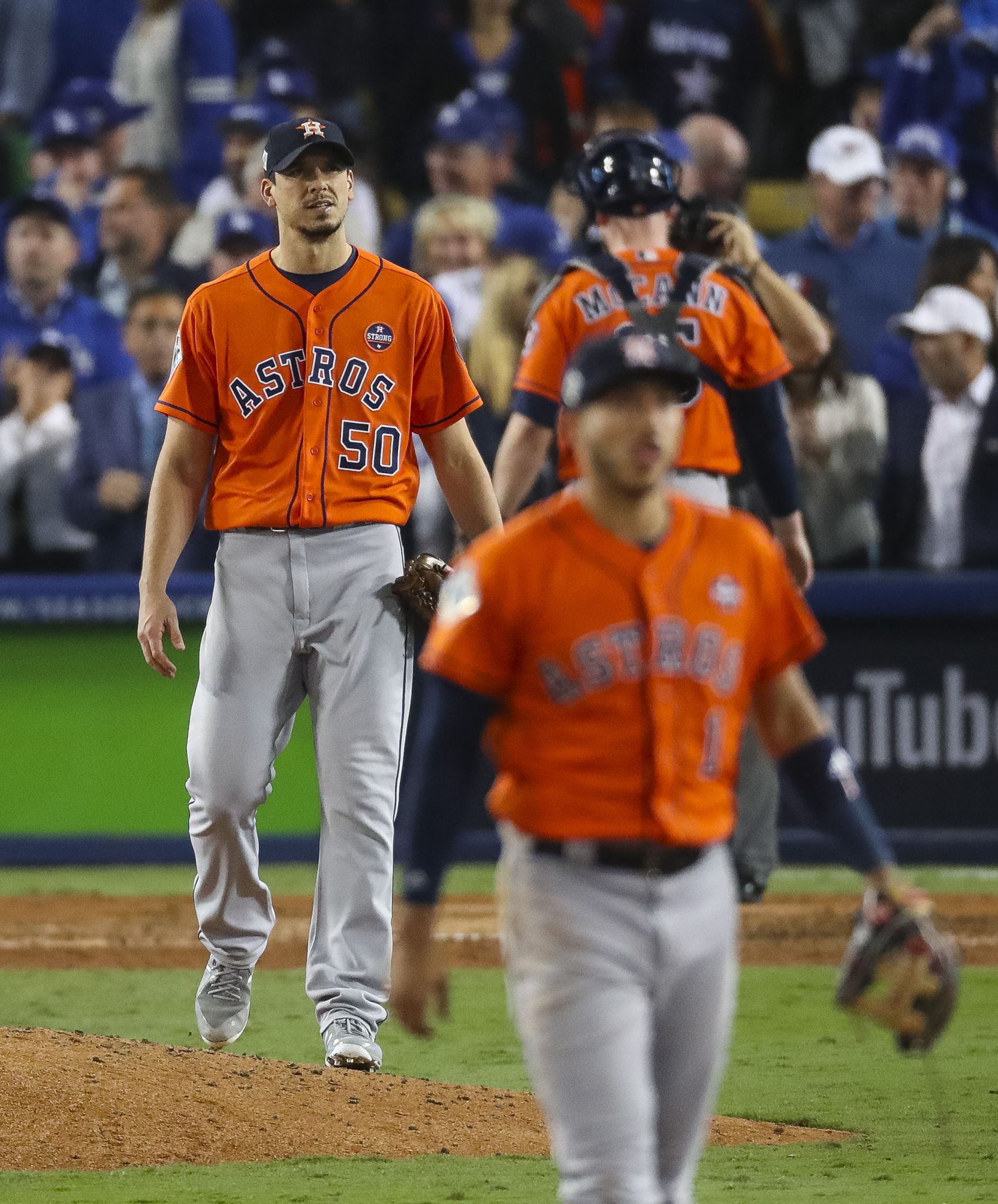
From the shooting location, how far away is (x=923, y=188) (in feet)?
36.1

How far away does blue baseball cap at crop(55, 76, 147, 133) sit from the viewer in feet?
41.3

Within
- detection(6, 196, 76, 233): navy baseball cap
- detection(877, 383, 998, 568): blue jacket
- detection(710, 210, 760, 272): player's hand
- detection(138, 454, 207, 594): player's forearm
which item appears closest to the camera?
detection(138, 454, 207, 594): player's forearm

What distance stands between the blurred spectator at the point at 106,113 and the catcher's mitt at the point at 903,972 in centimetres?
1032

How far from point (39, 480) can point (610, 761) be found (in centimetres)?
719

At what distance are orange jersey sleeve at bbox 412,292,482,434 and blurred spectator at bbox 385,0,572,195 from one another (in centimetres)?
695

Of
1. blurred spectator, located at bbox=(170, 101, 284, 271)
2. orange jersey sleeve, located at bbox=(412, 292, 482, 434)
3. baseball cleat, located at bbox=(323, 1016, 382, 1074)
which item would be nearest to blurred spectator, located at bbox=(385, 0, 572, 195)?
blurred spectator, located at bbox=(170, 101, 284, 271)

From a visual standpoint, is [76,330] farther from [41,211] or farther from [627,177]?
[627,177]

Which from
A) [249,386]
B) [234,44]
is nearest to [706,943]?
[249,386]

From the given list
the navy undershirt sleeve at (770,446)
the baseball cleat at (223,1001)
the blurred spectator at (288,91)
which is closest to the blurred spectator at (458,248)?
the blurred spectator at (288,91)

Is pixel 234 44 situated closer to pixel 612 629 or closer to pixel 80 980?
pixel 80 980

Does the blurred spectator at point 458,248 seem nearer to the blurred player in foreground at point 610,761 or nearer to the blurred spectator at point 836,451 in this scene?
the blurred spectator at point 836,451

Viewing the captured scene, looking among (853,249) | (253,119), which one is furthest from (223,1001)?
(253,119)

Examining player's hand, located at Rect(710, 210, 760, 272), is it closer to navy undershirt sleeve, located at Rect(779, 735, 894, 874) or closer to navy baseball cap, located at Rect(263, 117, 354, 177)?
navy baseball cap, located at Rect(263, 117, 354, 177)

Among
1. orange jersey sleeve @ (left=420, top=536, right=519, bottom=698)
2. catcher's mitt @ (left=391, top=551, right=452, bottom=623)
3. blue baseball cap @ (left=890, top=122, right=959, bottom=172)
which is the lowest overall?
catcher's mitt @ (left=391, top=551, right=452, bottom=623)
